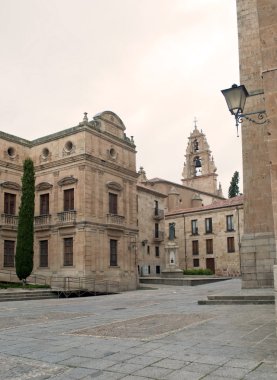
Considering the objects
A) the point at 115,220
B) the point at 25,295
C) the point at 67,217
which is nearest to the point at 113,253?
the point at 115,220

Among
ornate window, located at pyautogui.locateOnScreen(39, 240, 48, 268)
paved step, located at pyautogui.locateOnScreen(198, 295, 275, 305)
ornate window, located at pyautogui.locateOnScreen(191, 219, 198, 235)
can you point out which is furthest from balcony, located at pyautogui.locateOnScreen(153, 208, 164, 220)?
paved step, located at pyautogui.locateOnScreen(198, 295, 275, 305)

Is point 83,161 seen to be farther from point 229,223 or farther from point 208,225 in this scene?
point 208,225

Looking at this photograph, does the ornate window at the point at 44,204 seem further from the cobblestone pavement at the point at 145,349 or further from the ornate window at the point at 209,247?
the ornate window at the point at 209,247

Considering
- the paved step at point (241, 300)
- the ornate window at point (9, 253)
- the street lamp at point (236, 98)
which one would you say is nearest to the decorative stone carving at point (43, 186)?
the ornate window at point (9, 253)

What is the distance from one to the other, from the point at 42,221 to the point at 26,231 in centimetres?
335

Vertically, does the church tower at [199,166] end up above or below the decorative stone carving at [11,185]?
above

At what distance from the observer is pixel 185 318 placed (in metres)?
10.4

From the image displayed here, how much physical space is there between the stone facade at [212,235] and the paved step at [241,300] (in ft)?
110

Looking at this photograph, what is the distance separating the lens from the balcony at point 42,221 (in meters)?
30.5

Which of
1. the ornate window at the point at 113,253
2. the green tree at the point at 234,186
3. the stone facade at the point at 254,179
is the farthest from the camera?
the green tree at the point at 234,186

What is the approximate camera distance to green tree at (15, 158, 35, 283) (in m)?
27.1

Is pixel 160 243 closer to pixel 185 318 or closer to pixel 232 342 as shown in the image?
pixel 185 318

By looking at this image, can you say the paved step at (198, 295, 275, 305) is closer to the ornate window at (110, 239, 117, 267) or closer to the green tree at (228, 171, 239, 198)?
the ornate window at (110, 239, 117, 267)

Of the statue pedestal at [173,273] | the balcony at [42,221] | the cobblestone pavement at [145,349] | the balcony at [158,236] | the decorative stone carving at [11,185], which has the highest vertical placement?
the decorative stone carving at [11,185]
